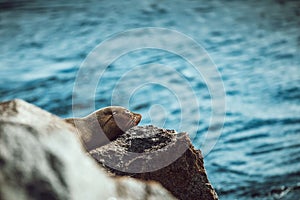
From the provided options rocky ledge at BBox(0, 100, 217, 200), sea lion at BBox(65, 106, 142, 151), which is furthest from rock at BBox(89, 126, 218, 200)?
rocky ledge at BBox(0, 100, 217, 200)

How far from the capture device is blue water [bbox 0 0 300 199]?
346 centimetres

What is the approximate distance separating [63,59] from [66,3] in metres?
1.56

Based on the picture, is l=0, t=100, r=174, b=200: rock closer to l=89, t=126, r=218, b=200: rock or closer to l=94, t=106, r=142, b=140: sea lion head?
l=89, t=126, r=218, b=200: rock

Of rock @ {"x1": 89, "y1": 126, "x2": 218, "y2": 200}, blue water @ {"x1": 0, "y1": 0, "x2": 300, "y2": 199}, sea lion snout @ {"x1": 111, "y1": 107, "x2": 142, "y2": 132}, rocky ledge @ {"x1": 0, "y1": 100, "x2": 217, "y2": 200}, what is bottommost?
blue water @ {"x1": 0, "y1": 0, "x2": 300, "y2": 199}

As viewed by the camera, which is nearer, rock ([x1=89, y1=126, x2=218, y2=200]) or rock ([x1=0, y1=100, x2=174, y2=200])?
rock ([x1=0, y1=100, x2=174, y2=200])

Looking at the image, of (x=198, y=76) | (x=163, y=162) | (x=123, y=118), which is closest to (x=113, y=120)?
(x=123, y=118)

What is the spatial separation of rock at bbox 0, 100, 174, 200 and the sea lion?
44 centimetres

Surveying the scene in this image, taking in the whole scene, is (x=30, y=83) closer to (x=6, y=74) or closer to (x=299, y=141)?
(x=6, y=74)

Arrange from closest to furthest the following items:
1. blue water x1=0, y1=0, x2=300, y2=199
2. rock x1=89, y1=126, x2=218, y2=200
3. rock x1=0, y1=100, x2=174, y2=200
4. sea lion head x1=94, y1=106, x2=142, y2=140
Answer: rock x1=0, y1=100, x2=174, y2=200
rock x1=89, y1=126, x2=218, y2=200
sea lion head x1=94, y1=106, x2=142, y2=140
blue water x1=0, y1=0, x2=300, y2=199

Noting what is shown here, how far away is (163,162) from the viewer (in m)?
1.54

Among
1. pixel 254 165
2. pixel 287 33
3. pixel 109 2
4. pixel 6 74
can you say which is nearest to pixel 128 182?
pixel 254 165

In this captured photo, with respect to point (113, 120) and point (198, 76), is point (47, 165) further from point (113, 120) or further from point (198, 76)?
point (198, 76)

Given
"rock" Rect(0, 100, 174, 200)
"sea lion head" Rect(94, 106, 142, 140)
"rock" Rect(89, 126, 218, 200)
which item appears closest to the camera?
"rock" Rect(0, 100, 174, 200)

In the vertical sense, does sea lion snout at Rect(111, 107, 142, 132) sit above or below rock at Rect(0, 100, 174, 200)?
below
